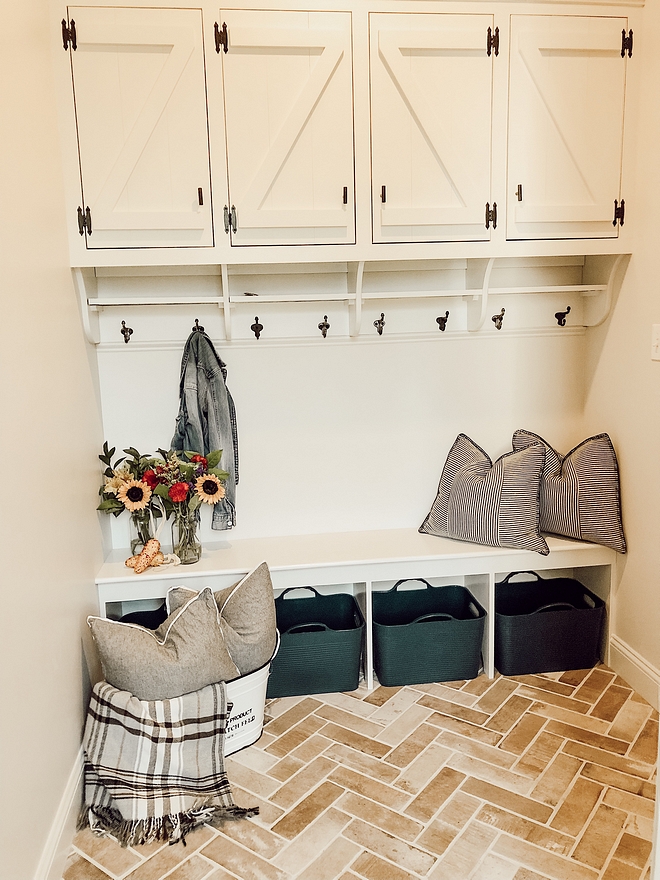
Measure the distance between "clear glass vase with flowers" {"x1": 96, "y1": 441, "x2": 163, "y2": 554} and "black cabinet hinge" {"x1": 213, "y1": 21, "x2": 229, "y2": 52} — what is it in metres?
1.50

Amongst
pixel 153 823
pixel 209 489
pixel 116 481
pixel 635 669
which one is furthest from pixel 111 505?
pixel 635 669

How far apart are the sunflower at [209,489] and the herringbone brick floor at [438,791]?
0.87 metres

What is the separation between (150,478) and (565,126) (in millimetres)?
2066

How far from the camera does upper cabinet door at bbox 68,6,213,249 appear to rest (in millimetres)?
2354

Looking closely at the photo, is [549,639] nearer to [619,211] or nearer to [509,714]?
[509,714]

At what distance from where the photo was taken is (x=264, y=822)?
2086 millimetres

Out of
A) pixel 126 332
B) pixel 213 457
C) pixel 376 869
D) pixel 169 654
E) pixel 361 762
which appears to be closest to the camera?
pixel 376 869

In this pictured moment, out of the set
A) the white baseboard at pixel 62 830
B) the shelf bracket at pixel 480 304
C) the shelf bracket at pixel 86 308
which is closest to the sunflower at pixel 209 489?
the shelf bracket at pixel 86 308

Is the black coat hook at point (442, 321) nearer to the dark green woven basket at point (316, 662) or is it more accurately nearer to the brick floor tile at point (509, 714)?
the dark green woven basket at point (316, 662)

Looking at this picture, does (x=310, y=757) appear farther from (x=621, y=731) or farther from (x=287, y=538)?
(x=621, y=731)

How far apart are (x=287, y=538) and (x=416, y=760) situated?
107 cm

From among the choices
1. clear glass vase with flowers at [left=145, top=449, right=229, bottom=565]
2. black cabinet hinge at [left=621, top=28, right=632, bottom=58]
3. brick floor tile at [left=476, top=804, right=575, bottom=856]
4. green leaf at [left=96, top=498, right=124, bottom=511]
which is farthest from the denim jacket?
black cabinet hinge at [left=621, top=28, right=632, bottom=58]

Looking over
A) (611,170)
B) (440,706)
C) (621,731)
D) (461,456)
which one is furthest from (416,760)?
(611,170)

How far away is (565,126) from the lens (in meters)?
2.59
